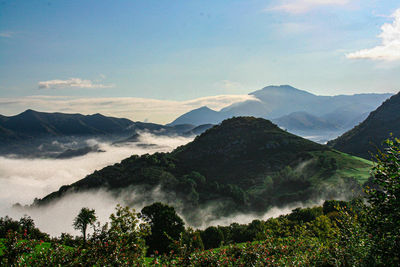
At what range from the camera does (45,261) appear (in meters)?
16.1

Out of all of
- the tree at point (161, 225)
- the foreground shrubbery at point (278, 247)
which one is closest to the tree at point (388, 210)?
the foreground shrubbery at point (278, 247)

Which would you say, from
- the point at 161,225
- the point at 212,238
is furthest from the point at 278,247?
the point at 212,238

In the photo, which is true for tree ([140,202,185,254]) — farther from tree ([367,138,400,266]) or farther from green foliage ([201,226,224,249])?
tree ([367,138,400,266])

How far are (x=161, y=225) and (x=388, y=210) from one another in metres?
52.8

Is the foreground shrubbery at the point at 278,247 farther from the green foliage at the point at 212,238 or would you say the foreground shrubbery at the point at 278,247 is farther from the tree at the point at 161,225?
the green foliage at the point at 212,238

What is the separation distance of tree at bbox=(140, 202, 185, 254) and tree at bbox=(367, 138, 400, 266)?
47.0 metres

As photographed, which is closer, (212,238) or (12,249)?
(12,249)

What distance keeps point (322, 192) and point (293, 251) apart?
165 metres

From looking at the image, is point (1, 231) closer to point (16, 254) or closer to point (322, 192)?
point (16, 254)

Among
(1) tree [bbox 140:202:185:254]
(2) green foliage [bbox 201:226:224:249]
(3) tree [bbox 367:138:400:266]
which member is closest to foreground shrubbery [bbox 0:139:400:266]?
(3) tree [bbox 367:138:400:266]

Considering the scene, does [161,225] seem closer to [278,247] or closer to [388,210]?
[278,247]

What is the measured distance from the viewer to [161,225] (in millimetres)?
61750

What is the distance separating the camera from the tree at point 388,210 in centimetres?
1419

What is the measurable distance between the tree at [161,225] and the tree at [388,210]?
47.0 meters
